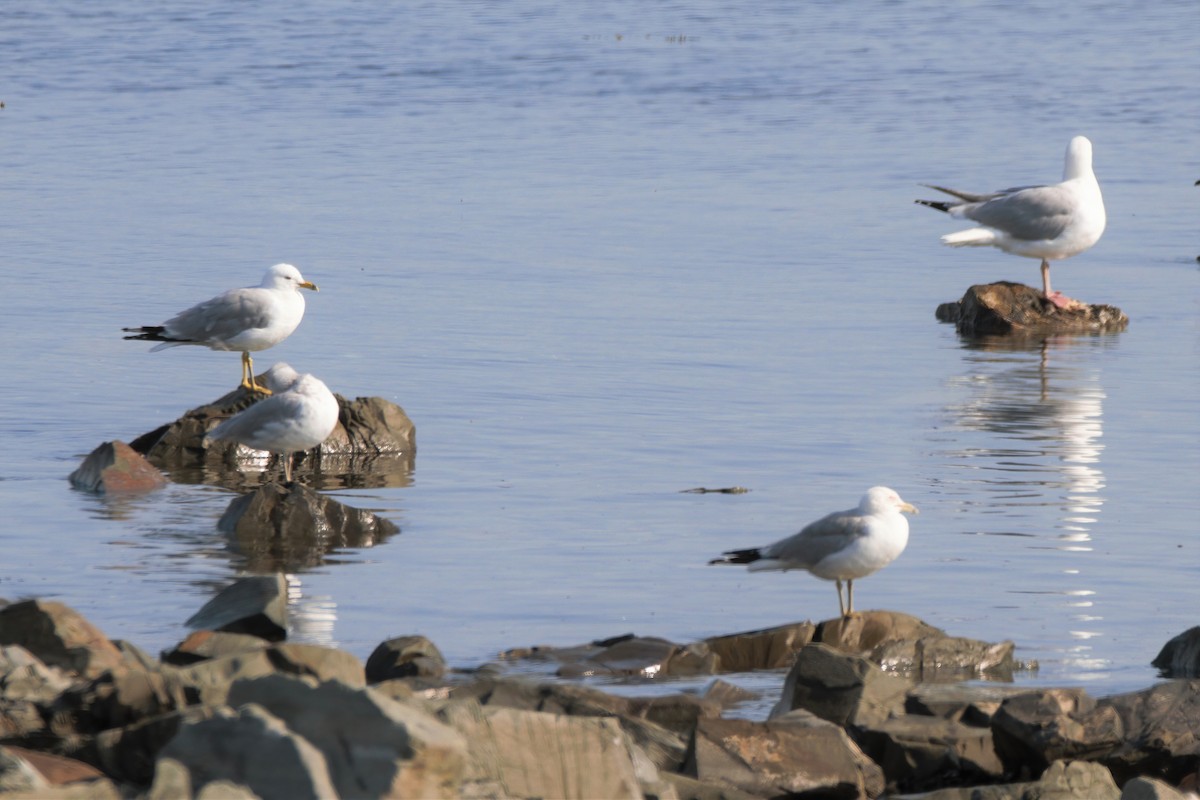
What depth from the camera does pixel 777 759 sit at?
6.64m

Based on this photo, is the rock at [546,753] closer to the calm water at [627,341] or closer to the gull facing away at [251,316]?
the calm water at [627,341]

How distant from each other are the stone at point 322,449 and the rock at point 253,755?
6.26 metres

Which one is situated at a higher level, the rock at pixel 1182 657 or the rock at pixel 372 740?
the rock at pixel 372 740

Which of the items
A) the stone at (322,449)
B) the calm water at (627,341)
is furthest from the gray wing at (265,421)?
the stone at (322,449)

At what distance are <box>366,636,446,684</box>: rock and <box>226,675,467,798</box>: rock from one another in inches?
84.9

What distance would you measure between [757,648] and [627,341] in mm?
6976

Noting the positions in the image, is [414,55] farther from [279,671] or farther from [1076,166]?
[279,671]

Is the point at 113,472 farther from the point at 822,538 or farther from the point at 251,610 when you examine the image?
the point at 822,538

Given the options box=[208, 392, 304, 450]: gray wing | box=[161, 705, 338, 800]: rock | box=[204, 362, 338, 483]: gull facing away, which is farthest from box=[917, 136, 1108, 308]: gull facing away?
box=[161, 705, 338, 800]: rock

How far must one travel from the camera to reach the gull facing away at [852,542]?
831 cm

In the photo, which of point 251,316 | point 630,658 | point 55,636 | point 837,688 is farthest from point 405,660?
point 251,316

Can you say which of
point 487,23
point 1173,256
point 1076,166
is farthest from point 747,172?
point 487,23

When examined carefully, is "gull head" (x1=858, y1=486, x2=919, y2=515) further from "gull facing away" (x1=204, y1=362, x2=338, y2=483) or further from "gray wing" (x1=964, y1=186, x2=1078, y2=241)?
"gray wing" (x1=964, y1=186, x2=1078, y2=241)

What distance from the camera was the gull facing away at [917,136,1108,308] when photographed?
16672 mm
